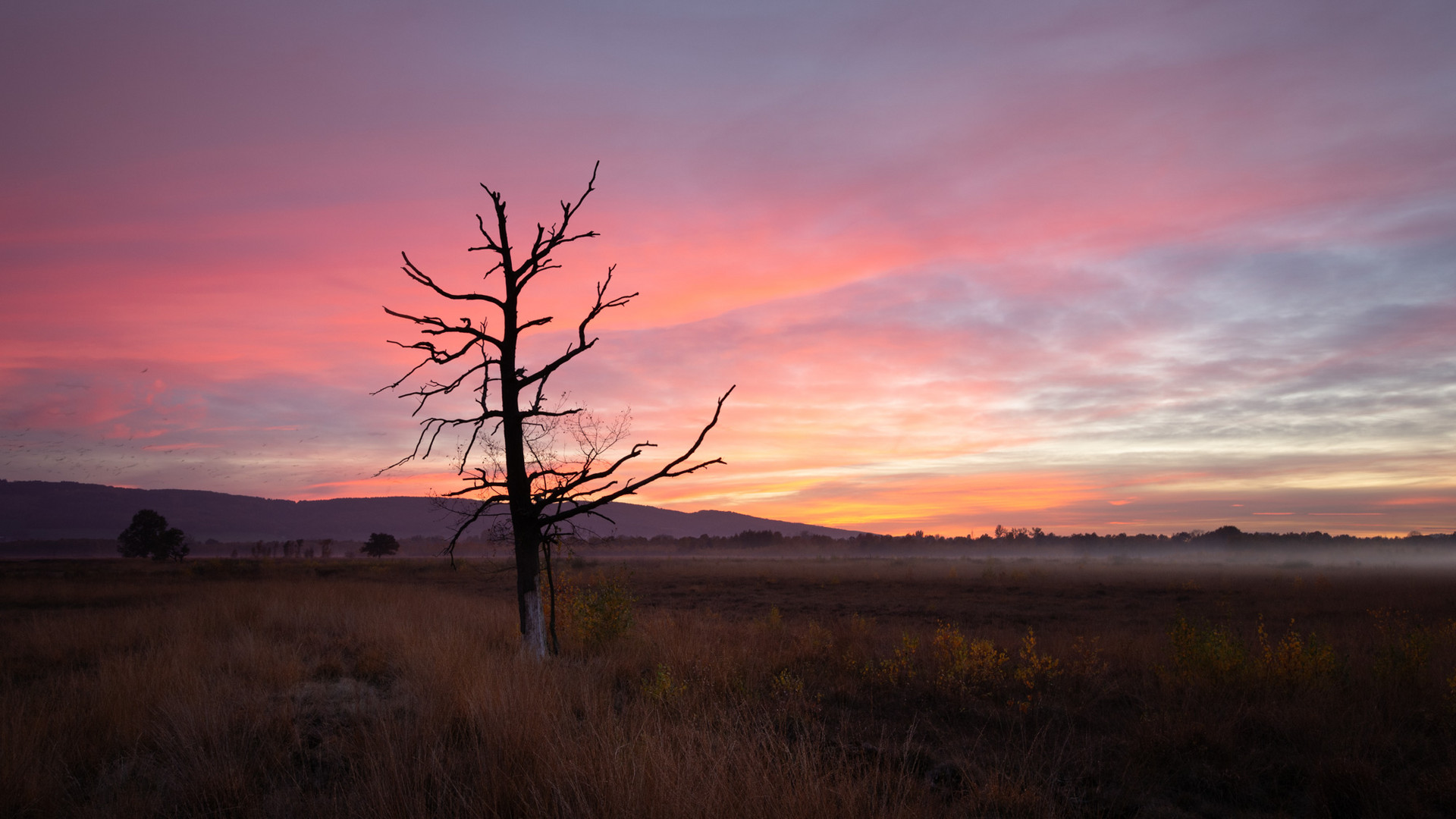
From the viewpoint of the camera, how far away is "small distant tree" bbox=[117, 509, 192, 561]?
6506cm

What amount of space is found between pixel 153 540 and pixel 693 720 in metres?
83.6

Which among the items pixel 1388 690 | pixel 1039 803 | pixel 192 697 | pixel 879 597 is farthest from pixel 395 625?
pixel 879 597

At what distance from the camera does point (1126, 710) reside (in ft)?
29.2

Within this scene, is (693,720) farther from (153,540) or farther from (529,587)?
(153,540)

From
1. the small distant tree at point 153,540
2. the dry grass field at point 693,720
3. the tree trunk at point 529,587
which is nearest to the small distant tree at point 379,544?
the small distant tree at point 153,540

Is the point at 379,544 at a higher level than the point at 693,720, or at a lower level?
lower

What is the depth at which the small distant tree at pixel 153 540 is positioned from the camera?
65.1 meters

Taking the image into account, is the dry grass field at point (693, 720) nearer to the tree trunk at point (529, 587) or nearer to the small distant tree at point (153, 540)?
the tree trunk at point (529, 587)

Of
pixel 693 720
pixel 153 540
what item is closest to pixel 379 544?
pixel 153 540

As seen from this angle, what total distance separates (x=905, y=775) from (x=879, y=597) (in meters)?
22.5

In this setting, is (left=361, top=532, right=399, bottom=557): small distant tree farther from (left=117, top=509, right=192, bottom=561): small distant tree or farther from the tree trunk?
the tree trunk

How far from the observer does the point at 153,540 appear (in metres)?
66.0

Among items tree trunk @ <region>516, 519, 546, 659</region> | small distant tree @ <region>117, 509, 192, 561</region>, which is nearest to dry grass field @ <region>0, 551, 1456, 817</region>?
tree trunk @ <region>516, 519, 546, 659</region>

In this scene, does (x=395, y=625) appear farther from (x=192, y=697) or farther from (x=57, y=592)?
(x=57, y=592)
